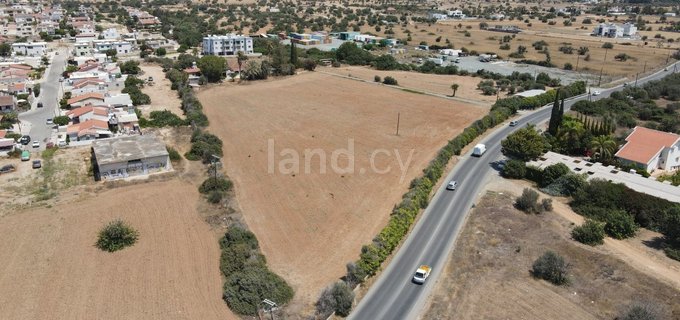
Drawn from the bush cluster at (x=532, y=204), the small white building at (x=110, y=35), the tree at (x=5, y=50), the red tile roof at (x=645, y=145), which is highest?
the small white building at (x=110, y=35)

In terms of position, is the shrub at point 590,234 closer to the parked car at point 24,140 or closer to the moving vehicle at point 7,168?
the moving vehicle at point 7,168


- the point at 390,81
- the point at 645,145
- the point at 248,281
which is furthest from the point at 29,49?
the point at 645,145

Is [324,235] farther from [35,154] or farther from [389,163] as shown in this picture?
[35,154]

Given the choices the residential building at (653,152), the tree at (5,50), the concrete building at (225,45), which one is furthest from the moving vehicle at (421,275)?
the tree at (5,50)

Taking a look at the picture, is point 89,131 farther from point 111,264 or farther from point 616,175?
point 616,175

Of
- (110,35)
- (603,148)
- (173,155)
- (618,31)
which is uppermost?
(618,31)

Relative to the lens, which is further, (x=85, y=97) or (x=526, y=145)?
(x=85, y=97)

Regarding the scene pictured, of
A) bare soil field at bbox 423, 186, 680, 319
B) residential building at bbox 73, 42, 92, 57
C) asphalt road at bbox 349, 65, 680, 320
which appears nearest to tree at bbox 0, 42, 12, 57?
residential building at bbox 73, 42, 92, 57
